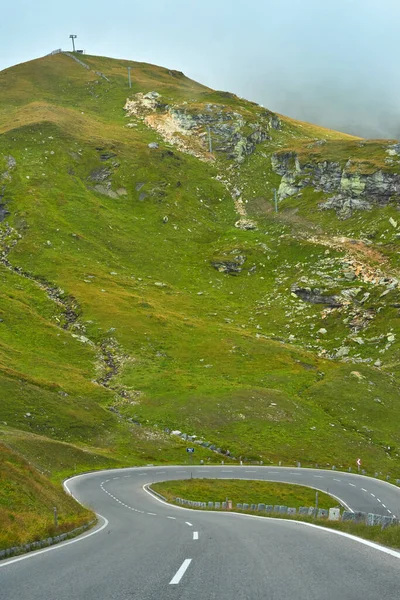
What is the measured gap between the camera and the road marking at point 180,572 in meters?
11.0

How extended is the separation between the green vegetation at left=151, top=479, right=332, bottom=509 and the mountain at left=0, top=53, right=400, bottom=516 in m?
12.6

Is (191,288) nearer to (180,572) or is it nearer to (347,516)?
(347,516)

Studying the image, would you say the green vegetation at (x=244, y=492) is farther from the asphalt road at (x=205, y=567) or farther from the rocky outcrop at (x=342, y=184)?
the rocky outcrop at (x=342, y=184)

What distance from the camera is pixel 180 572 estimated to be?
1197 centimetres

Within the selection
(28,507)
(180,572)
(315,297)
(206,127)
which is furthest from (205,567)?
(206,127)

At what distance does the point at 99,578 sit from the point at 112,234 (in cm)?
12253

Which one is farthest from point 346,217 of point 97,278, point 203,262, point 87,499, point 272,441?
point 87,499

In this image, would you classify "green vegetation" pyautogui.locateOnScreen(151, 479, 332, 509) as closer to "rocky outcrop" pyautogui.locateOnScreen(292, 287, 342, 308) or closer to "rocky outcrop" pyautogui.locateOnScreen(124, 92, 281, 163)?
"rocky outcrop" pyautogui.locateOnScreen(292, 287, 342, 308)

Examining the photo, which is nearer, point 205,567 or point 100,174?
point 205,567

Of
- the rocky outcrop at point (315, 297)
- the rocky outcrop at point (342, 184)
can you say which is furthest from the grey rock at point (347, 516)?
the rocky outcrop at point (342, 184)

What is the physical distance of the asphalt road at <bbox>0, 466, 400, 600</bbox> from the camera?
9922 mm

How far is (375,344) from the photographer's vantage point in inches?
3531

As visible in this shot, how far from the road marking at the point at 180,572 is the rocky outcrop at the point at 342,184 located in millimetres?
130706

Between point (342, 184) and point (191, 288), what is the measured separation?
55.3 metres
